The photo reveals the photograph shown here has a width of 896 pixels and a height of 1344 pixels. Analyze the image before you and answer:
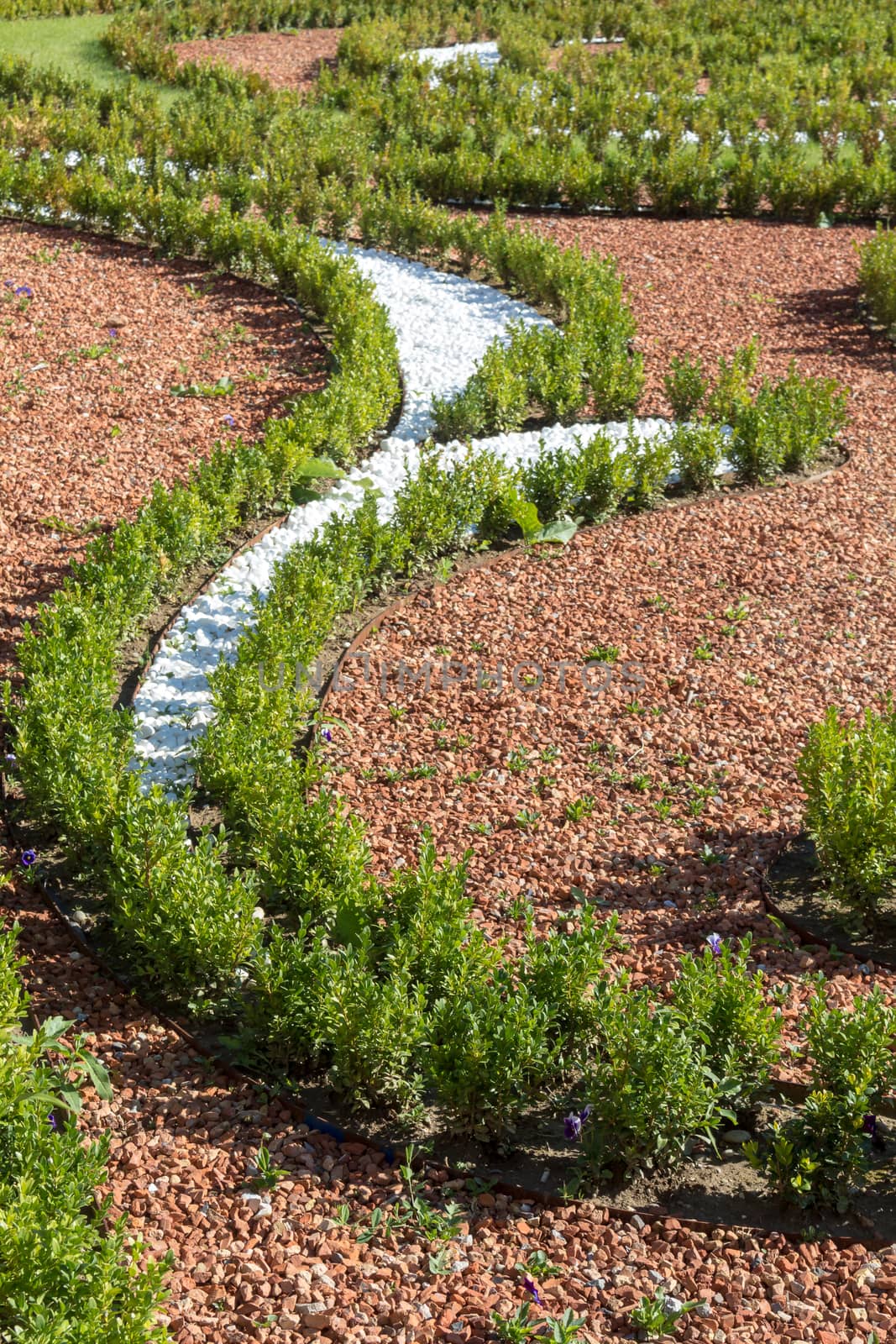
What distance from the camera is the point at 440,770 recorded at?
207 inches

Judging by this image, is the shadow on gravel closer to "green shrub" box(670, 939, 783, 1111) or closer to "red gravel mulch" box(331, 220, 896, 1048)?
"red gravel mulch" box(331, 220, 896, 1048)

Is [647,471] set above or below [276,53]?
below

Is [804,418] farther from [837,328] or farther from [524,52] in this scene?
[524,52]

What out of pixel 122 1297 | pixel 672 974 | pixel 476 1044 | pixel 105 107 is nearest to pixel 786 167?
pixel 105 107

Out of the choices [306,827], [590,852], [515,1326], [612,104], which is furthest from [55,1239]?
[612,104]

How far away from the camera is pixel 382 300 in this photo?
A: 10.2 meters

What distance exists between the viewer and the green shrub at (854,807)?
427cm

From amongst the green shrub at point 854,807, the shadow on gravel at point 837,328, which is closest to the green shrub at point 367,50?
the shadow on gravel at point 837,328

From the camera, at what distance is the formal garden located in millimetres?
3357

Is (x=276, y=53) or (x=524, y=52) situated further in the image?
(x=276, y=53)

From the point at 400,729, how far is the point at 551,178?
8.44 metres

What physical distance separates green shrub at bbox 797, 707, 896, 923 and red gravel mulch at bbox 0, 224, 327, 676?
11.7 feet

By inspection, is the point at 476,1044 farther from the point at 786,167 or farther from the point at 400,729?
the point at 786,167

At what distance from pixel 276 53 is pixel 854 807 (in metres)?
17.2
